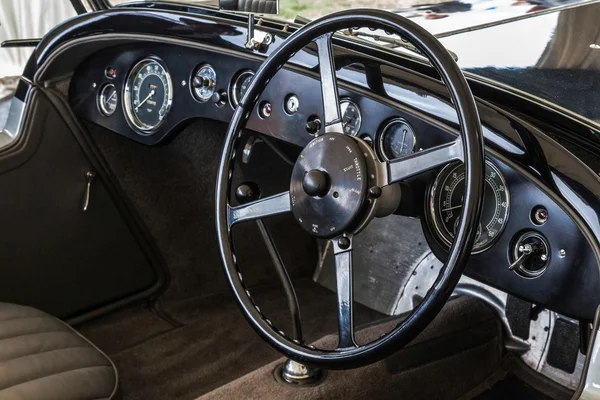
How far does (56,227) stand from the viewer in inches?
80.0

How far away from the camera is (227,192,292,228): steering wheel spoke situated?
1300 mm

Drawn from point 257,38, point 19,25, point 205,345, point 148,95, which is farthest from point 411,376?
point 19,25

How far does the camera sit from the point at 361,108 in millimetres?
1372

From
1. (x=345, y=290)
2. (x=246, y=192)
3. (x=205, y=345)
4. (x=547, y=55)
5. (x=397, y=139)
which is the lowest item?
(x=205, y=345)

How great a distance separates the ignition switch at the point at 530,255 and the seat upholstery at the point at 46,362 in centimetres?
89

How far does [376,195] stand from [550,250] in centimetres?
36

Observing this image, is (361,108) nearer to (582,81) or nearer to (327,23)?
(327,23)

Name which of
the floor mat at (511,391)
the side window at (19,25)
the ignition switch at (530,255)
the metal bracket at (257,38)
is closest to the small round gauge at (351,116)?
the metal bracket at (257,38)

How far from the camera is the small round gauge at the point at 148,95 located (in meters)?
1.88

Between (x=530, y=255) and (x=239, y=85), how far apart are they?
2.61ft

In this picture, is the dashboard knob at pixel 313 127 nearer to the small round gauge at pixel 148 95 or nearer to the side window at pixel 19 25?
the small round gauge at pixel 148 95

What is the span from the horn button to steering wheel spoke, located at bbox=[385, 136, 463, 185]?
50 mm

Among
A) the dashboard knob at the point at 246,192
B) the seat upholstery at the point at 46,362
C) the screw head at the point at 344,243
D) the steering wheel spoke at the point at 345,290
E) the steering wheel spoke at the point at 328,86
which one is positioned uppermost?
the steering wheel spoke at the point at 328,86

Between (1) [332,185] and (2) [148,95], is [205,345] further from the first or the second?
(1) [332,185]
